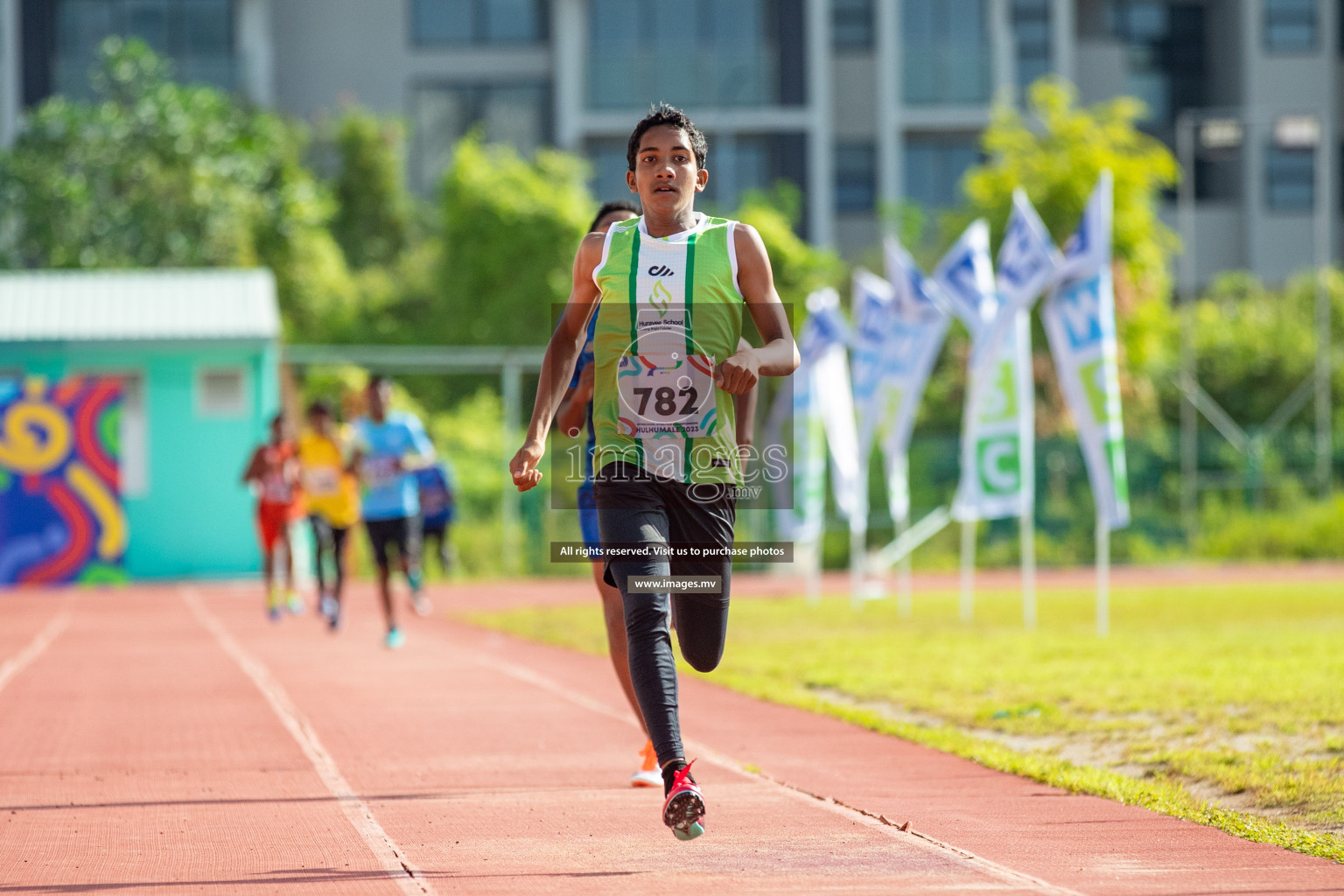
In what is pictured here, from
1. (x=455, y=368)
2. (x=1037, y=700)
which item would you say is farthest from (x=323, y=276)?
(x=1037, y=700)

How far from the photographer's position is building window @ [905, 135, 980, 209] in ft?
139

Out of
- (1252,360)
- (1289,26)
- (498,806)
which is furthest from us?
(1289,26)

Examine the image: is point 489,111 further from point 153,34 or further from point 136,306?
point 136,306

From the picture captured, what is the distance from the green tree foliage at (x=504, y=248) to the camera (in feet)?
113

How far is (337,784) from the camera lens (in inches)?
283

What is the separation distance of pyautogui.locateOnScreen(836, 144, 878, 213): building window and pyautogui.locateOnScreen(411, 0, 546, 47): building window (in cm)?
779

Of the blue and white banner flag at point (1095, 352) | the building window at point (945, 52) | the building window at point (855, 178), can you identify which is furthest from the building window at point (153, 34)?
the blue and white banner flag at point (1095, 352)

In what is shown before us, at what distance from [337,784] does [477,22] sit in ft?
124

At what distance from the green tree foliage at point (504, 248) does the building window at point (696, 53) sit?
5.54 meters

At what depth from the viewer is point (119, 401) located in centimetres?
2375

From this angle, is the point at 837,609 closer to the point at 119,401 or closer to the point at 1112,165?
the point at 119,401

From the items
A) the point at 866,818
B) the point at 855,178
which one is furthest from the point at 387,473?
the point at 855,178

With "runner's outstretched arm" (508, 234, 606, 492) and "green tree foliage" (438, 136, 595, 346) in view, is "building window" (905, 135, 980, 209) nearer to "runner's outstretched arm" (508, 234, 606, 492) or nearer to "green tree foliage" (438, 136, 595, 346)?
"green tree foliage" (438, 136, 595, 346)

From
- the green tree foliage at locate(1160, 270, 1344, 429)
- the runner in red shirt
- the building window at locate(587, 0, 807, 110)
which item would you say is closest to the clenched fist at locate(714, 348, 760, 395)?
the runner in red shirt
